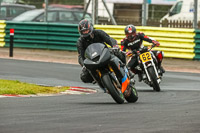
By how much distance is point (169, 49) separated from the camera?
21.0m

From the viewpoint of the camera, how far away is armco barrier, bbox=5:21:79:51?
23.5 m

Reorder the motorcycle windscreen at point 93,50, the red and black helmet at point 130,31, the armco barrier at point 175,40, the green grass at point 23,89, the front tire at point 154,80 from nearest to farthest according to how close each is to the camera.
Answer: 1. the motorcycle windscreen at point 93,50
2. the green grass at point 23,89
3. the front tire at point 154,80
4. the red and black helmet at point 130,31
5. the armco barrier at point 175,40

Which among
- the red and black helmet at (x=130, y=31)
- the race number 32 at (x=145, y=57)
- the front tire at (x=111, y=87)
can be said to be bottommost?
the front tire at (x=111, y=87)

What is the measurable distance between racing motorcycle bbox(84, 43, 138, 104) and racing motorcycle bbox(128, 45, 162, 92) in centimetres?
284

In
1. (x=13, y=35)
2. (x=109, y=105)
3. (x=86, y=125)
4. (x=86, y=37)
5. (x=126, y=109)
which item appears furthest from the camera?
(x=13, y=35)

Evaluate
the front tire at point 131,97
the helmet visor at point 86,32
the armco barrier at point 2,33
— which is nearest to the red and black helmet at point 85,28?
the helmet visor at point 86,32

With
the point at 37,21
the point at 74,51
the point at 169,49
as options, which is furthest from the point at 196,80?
the point at 37,21

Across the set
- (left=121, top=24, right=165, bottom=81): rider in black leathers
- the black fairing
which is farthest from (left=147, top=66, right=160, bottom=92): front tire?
the black fairing

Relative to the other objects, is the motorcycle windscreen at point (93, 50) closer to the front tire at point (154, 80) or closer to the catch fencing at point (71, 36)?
the front tire at point (154, 80)

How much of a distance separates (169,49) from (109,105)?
438 inches

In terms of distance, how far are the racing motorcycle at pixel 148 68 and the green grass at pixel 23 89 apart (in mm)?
1709

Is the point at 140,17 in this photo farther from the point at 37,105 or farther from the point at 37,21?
the point at 37,105

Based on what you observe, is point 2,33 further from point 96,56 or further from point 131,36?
point 96,56

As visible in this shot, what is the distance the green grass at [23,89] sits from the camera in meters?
12.1
